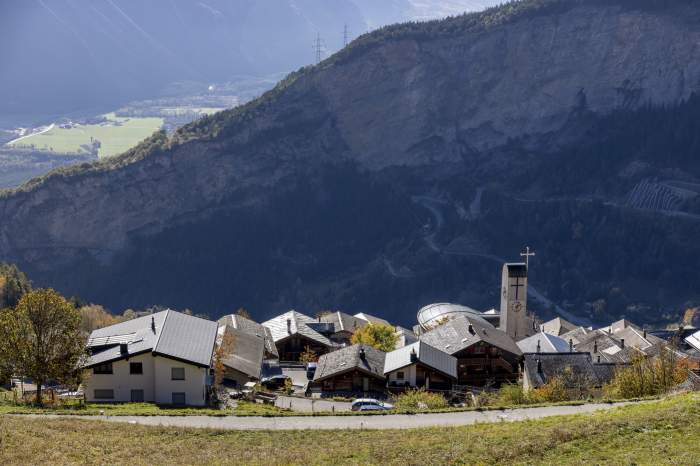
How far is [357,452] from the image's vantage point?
25.8 meters

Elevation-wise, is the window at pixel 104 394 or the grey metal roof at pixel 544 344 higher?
the grey metal roof at pixel 544 344

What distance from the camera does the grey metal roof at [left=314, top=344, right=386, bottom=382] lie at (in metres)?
45.9

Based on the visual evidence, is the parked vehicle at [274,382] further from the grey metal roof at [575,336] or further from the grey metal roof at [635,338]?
the grey metal roof at [635,338]

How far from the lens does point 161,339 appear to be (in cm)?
3959

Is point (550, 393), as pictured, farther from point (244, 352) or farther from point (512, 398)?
point (244, 352)

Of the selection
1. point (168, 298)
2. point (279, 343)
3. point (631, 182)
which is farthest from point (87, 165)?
point (279, 343)

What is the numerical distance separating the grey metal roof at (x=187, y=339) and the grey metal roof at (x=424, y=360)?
9.42m

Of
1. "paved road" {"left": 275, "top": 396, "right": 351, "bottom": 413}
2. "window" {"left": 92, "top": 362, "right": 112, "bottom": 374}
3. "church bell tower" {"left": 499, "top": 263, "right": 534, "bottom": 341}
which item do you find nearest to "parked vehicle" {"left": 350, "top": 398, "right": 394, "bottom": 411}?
"paved road" {"left": 275, "top": 396, "right": 351, "bottom": 413}

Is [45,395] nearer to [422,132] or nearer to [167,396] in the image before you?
[167,396]

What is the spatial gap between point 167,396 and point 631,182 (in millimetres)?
127813

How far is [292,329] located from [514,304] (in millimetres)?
16473

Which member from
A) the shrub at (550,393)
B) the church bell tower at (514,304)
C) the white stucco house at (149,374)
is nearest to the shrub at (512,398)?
the shrub at (550,393)

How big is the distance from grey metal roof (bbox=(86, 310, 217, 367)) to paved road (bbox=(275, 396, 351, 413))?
399cm

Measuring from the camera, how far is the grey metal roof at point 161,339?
38.5m
